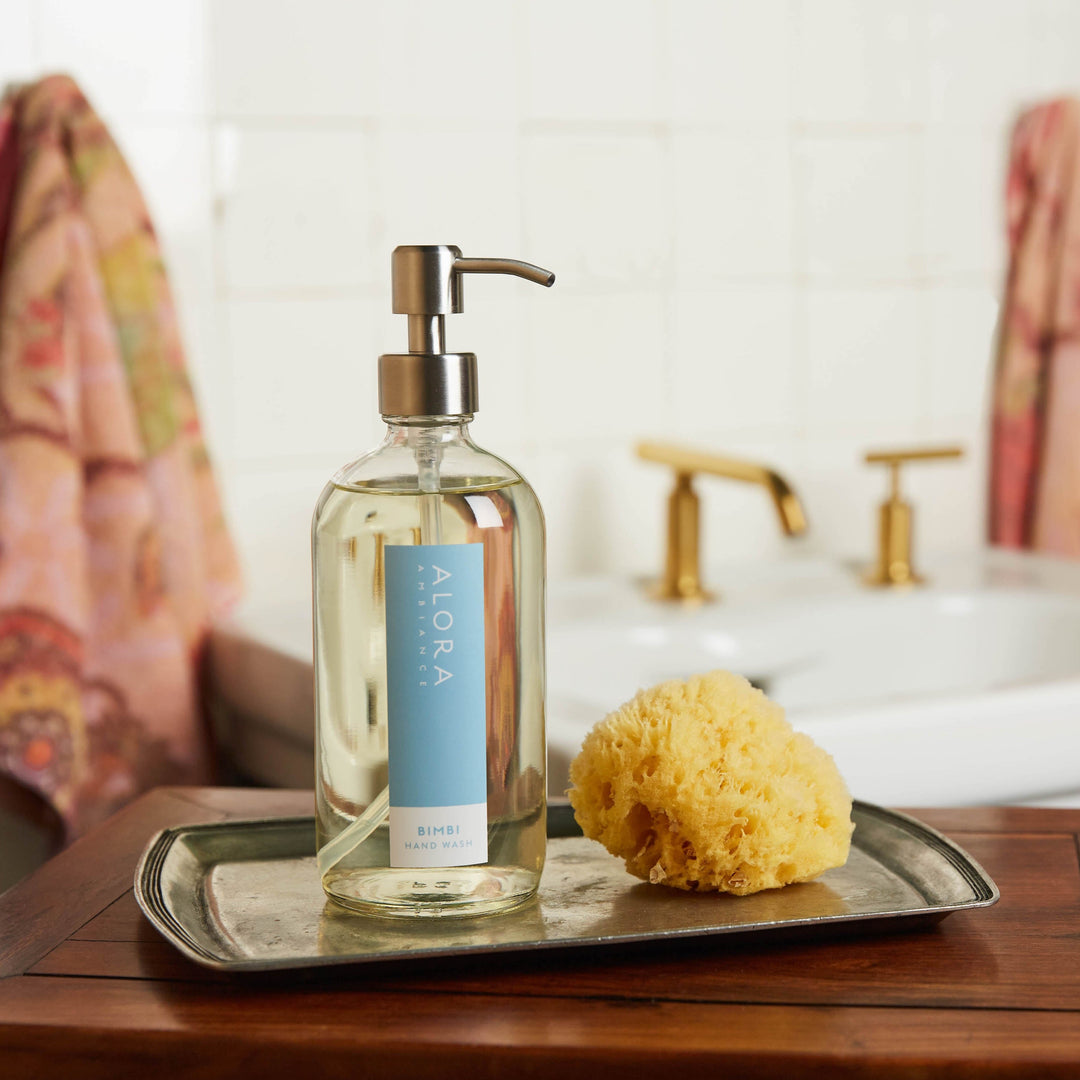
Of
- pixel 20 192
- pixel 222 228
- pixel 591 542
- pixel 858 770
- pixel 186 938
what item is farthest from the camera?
pixel 591 542

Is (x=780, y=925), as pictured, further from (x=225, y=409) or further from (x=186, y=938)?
(x=225, y=409)

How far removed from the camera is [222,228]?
105 centimetres

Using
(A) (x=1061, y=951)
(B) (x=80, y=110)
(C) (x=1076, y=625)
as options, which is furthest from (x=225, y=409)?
(A) (x=1061, y=951)

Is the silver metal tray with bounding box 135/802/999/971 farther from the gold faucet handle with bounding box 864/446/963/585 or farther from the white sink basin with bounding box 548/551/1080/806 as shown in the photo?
the gold faucet handle with bounding box 864/446/963/585

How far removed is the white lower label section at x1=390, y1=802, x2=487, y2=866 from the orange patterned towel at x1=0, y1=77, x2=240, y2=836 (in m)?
0.57

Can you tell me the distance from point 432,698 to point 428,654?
0.01 meters

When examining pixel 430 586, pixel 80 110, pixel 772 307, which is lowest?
pixel 430 586

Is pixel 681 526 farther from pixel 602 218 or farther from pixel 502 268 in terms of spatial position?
pixel 502 268

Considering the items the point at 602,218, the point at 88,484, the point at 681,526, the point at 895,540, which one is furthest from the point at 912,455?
the point at 88,484

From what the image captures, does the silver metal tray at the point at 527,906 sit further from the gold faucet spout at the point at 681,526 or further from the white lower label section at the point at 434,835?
the gold faucet spout at the point at 681,526

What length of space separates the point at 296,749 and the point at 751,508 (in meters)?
0.53

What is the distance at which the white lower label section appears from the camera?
374mm

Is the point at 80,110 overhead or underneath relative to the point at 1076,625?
overhead

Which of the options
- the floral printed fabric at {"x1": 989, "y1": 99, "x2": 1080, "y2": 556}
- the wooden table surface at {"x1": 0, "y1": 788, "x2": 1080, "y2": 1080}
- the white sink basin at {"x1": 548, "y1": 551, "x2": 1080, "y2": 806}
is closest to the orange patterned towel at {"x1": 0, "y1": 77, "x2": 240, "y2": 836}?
the white sink basin at {"x1": 548, "y1": 551, "x2": 1080, "y2": 806}
